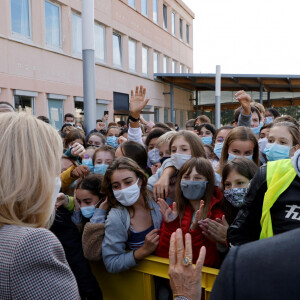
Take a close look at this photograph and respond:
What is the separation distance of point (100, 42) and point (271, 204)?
615 inches

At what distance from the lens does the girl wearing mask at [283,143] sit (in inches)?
123

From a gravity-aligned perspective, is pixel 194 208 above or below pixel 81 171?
below

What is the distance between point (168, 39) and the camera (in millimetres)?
23672

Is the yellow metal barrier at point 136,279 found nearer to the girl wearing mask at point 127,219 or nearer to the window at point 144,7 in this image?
the girl wearing mask at point 127,219

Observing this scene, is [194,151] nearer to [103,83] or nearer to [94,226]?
[94,226]

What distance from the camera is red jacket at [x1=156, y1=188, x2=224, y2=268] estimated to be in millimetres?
2318

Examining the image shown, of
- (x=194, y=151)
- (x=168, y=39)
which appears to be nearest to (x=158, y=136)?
(x=194, y=151)

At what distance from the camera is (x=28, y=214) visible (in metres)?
1.28

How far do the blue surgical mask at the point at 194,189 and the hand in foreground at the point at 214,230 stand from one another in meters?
0.31

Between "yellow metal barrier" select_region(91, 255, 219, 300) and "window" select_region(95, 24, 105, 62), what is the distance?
14338mm

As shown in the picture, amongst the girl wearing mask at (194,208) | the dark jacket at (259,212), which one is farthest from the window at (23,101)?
the dark jacket at (259,212)

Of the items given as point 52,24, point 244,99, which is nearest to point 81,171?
point 244,99

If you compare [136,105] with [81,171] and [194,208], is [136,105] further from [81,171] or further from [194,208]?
[194,208]

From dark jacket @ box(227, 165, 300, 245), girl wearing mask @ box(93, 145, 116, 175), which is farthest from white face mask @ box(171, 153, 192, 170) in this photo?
dark jacket @ box(227, 165, 300, 245)
